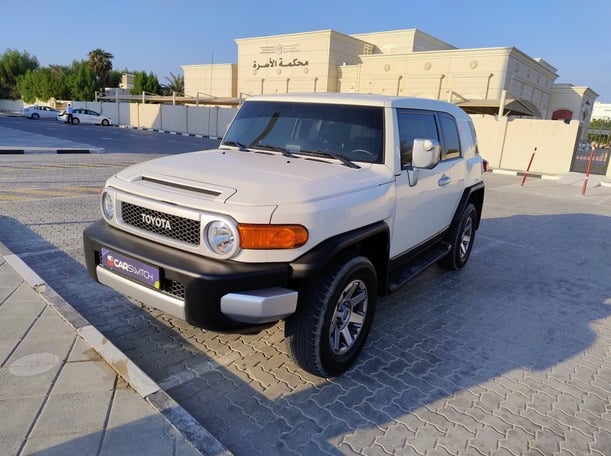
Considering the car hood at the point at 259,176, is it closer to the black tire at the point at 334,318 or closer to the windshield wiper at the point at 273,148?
the windshield wiper at the point at 273,148

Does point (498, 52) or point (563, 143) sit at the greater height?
point (498, 52)

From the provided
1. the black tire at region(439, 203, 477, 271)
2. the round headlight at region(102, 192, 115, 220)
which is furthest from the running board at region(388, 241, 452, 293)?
the round headlight at region(102, 192, 115, 220)

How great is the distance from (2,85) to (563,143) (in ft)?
272

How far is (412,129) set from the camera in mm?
4027

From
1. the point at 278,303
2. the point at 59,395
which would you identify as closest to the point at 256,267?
the point at 278,303

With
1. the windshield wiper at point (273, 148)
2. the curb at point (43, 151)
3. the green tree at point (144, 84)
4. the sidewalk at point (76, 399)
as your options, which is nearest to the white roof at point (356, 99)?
the windshield wiper at point (273, 148)

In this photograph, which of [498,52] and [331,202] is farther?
[498,52]

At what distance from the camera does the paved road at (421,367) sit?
8.92 ft

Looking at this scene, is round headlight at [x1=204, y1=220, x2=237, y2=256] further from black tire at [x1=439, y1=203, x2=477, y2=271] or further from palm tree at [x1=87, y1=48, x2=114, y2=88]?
palm tree at [x1=87, y1=48, x2=114, y2=88]

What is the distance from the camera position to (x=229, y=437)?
2.61 meters

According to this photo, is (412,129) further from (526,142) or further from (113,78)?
(113,78)

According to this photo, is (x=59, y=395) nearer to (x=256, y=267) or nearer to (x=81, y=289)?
(x=256, y=267)

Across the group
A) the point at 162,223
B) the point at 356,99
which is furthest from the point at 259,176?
the point at 356,99

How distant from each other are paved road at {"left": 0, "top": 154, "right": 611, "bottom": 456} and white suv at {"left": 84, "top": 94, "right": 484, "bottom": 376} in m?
0.39
